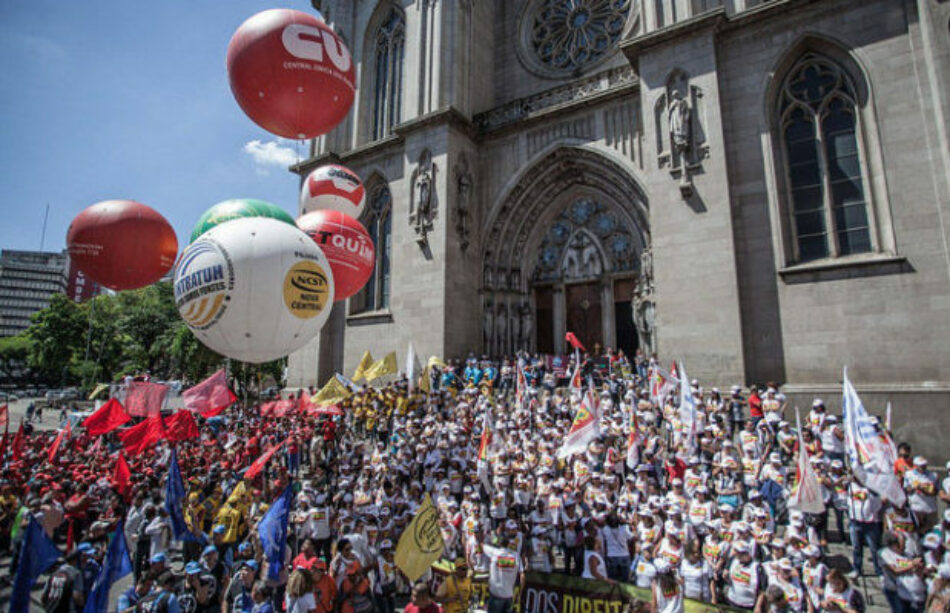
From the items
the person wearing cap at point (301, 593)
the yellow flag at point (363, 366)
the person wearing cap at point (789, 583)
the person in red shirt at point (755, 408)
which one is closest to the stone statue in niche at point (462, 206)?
the yellow flag at point (363, 366)

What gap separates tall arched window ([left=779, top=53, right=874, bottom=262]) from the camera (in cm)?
1362

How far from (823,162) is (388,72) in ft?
63.8

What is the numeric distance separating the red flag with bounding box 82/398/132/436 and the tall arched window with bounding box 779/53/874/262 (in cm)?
1925

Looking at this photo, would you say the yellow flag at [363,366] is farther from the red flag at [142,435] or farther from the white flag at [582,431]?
the white flag at [582,431]

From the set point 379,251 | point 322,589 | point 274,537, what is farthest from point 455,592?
point 379,251

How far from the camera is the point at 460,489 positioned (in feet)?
34.6

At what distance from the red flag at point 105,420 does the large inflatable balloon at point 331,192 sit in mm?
8690

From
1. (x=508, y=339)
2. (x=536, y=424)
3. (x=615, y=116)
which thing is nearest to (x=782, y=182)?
(x=615, y=116)

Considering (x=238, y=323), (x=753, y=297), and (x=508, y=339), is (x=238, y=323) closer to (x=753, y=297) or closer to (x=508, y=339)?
(x=753, y=297)

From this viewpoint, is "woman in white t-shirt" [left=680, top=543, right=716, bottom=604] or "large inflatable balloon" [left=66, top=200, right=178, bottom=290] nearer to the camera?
"woman in white t-shirt" [left=680, top=543, right=716, bottom=604]

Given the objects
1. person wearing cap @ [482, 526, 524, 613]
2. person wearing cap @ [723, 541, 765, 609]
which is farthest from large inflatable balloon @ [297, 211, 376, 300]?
person wearing cap @ [723, 541, 765, 609]

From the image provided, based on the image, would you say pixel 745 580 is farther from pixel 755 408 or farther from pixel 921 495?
pixel 755 408

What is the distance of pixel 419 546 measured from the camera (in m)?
6.75

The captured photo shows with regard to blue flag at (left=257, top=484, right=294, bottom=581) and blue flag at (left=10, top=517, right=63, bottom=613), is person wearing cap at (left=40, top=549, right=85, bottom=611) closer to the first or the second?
blue flag at (left=10, top=517, right=63, bottom=613)
